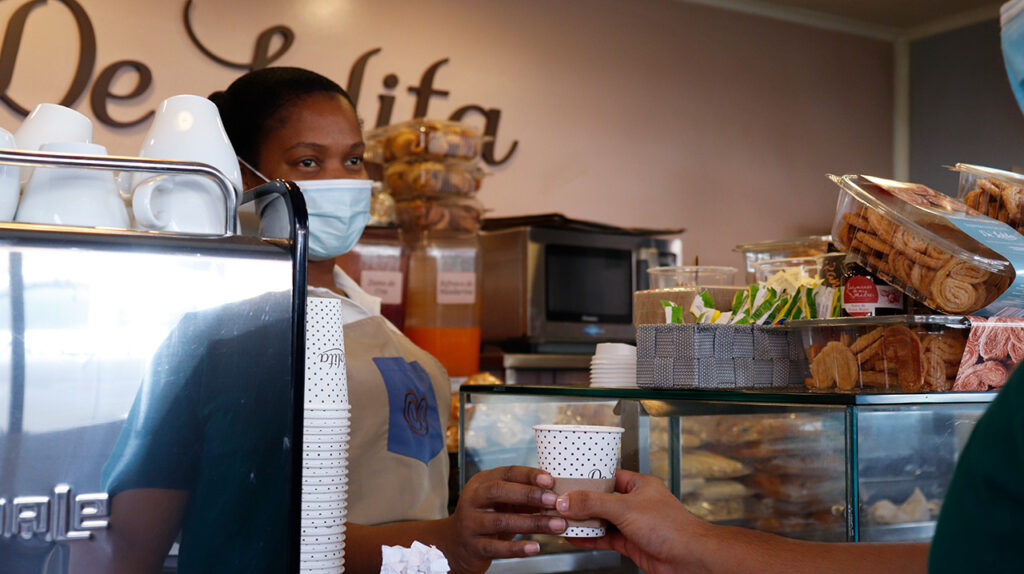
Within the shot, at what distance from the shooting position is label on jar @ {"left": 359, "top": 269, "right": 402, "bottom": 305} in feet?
10.1

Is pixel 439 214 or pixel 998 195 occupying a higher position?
Result: pixel 439 214

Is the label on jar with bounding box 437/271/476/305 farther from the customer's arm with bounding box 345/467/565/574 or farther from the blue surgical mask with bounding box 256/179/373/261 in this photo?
the customer's arm with bounding box 345/467/565/574

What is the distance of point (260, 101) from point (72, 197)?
3.16ft

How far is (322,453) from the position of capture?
84 centimetres

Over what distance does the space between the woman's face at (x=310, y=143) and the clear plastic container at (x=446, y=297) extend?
139 centimetres

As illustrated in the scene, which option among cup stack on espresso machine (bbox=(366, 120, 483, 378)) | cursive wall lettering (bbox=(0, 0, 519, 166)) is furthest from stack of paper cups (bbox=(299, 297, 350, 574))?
cursive wall lettering (bbox=(0, 0, 519, 166))

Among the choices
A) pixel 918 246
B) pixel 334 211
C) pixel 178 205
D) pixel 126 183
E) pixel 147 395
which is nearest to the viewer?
pixel 147 395

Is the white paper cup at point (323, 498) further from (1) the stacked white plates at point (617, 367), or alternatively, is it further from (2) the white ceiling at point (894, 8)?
(2) the white ceiling at point (894, 8)

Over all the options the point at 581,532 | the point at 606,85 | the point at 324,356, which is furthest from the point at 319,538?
the point at 606,85

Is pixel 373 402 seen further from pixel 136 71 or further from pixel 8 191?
pixel 136 71

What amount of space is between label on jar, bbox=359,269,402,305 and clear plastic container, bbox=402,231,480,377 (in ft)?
0.14

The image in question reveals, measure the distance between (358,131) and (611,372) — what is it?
0.71 metres

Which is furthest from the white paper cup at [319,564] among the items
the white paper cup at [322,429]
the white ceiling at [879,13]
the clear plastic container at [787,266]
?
the white ceiling at [879,13]

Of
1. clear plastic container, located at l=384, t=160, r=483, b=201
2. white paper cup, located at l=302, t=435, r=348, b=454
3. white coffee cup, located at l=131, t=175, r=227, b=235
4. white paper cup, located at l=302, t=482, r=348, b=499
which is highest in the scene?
clear plastic container, located at l=384, t=160, r=483, b=201
